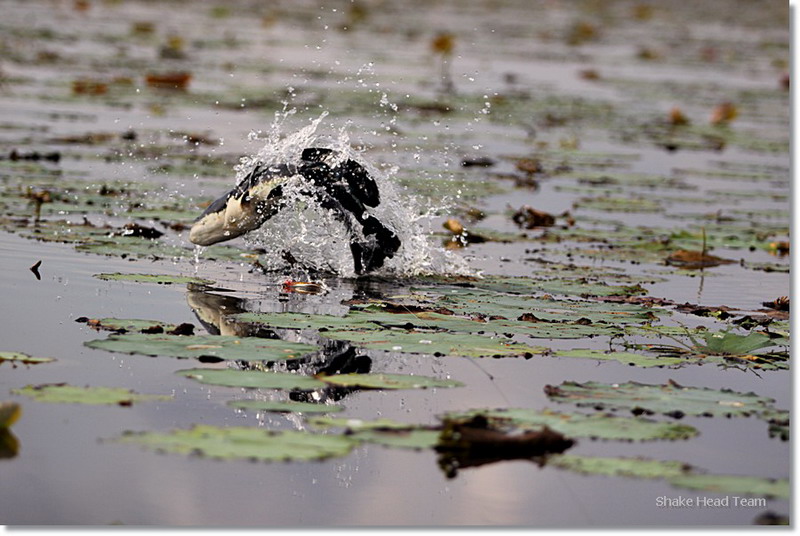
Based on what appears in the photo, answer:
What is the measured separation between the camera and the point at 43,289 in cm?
751

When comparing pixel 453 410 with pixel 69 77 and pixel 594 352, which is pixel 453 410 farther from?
pixel 69 77

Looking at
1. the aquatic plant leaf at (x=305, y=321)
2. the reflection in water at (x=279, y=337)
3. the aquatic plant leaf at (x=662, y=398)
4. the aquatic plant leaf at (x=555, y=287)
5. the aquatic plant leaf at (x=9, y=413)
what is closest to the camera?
the aquatic plant leaf at (x=9, y=413)

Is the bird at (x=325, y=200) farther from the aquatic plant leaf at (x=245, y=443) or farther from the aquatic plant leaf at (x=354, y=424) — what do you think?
the aquatic plant leaf at (x=245, y=443)

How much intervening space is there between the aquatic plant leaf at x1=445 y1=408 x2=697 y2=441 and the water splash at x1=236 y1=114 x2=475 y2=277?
9.94 feet

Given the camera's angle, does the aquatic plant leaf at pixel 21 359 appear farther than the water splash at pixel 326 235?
No

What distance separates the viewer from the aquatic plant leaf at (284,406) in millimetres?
5336

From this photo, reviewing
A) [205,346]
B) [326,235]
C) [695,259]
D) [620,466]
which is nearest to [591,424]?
[620,466]

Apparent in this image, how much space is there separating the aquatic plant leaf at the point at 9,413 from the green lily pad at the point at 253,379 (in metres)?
0.87

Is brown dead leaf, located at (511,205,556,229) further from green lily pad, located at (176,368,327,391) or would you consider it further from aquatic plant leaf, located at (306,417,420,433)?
aquatic plant leaf, located at (306,417,420,433)

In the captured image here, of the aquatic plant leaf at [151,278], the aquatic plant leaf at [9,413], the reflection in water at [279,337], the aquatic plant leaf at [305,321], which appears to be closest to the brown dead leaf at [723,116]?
the aquatic plant leaf at [151,278]

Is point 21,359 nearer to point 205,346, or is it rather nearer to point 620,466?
point 205,346

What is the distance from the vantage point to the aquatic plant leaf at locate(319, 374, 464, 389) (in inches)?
225

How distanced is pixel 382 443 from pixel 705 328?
108 inches

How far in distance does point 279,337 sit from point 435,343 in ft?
2.43
